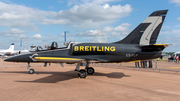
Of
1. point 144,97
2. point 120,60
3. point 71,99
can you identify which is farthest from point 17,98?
point 120,60

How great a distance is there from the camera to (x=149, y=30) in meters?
10.8

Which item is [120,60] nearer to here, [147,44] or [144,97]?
[147,44]

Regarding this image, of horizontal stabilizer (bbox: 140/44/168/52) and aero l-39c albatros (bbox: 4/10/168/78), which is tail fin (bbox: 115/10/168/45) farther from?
horizontal stabilizer (bbox: 140/44/168/52)

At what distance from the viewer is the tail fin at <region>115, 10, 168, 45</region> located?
10.6m

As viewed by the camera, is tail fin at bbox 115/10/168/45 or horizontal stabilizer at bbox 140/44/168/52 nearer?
horizontal stabilizer at bbox 140/44/168/52

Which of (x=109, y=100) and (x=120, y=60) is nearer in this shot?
(x=109, y=100)

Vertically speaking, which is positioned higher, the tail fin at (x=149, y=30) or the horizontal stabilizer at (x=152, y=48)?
the tail fin at (x=149, y=30)

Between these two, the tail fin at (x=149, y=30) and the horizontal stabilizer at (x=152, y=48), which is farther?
the tail fin at (x=149, y=30)

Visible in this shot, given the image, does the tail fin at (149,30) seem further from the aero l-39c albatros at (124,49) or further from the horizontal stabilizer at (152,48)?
the horizontal stabilizer at (152,48)

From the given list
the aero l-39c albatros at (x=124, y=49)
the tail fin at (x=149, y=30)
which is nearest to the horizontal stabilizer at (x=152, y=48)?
the aero l-39c albatros at (x=124, y=49)

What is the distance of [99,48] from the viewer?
11.0 m

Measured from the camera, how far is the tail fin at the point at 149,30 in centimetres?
1058

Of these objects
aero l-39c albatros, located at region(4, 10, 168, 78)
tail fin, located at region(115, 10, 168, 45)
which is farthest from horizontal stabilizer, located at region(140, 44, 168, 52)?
tail fin, located at region(115, 10, 168, 45)

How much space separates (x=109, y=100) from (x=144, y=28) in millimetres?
7703
